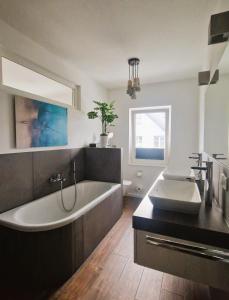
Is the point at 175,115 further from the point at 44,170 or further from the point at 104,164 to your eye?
the point at 44,170

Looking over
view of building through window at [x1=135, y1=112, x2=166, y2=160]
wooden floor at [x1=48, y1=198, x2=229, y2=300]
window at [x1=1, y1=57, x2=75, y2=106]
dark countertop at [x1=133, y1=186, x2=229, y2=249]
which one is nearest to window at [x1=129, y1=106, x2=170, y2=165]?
view of building through window at [x1=135, y1=112, x2=166, y2=160]

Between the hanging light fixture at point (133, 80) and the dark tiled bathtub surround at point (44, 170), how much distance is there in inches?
41.7

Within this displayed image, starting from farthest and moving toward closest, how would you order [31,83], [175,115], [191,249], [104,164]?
[175,115] < [104,164] < [31,83] < [191,249]

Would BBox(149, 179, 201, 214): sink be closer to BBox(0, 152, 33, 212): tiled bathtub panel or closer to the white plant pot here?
BBox(0, 152, 33, 212): tiled bathtub panel

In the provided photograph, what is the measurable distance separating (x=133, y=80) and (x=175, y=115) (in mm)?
1517

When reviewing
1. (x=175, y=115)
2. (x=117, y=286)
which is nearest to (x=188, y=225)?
(x=117, y=286)

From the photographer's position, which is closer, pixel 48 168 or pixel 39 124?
pixel 39 124

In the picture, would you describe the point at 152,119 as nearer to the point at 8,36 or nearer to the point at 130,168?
the point at 130,168

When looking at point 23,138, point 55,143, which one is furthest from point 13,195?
point 55,143

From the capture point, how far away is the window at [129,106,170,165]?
3555 mm

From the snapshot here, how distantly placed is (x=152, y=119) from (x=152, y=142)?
1.67ft

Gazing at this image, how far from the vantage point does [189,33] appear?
1.86 meters

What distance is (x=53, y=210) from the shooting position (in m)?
2.26

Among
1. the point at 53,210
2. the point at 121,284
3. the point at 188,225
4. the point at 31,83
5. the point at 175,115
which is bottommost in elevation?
the point at 121,284
